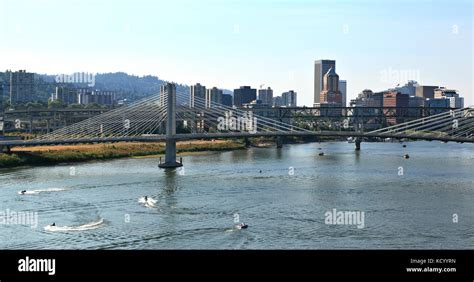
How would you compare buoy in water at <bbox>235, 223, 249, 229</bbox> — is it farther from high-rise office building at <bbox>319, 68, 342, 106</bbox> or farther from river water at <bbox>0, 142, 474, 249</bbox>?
high-rise office building at <bbox>319, 68, 342, 106</bbox>

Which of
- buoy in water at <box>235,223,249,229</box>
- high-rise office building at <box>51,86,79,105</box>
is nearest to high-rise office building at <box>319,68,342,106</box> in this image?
high-rise office building at <box>51,86,79,105</box>

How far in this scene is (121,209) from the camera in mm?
15195

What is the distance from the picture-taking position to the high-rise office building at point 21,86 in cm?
7806

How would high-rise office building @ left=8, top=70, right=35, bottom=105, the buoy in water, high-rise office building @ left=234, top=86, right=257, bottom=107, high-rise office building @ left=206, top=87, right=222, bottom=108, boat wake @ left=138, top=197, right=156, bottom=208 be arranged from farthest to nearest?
high-rise office building @ left=234, top=86, right=257, bottom=107, high-rise office building @ left=206, top=87, right=222, bottom=108, high-rise office building @ left=8, top=70, right=35, bottom=105, boat wake @ left=138, top=197, right=156, bottom=208, the buoy in water

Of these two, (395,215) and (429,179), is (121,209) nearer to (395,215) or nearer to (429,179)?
(395,215)

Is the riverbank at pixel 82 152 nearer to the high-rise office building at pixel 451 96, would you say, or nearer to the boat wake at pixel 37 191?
the boat wake at pixel 37 191

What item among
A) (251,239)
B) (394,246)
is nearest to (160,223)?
(251,239)

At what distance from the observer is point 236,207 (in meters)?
15.6

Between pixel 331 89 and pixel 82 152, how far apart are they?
272ft

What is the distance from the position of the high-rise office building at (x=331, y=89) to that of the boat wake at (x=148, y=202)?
86738mm

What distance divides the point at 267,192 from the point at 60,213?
610 centimetres

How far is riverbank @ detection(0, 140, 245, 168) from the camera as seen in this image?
93.8 feet

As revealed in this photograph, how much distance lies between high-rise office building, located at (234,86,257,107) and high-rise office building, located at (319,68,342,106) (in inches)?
456

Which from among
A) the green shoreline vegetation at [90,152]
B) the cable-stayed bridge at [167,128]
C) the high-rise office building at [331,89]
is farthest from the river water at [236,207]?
the high-rise office building at [331,89]
